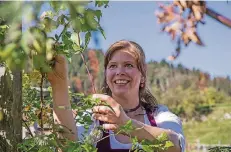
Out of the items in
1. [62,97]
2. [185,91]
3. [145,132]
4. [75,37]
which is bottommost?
[145,132]

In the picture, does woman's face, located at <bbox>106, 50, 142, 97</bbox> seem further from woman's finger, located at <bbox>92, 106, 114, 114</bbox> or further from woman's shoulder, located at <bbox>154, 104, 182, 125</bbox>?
woman's finger, located at <bbox>92, 106, 114, 114</bbox>

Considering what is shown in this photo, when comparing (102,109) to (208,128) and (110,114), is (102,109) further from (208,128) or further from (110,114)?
(208,128)

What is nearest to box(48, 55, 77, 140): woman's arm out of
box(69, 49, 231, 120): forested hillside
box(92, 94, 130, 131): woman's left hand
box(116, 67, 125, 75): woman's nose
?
box(92, 94, 130, 131): woman's left hand

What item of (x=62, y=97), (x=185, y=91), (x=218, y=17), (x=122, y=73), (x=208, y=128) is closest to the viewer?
(x=218, y=17)

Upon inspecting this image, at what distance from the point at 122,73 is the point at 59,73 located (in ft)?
1.80

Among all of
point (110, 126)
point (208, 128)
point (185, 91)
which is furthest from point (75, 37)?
point (185, 91)

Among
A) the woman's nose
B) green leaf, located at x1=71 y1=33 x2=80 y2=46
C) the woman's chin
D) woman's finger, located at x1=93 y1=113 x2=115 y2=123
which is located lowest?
woman's finger, located at x1=93 y1=113 x2=115 y2=123

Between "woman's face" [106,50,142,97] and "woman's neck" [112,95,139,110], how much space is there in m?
0.04

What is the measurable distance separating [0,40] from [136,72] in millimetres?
954

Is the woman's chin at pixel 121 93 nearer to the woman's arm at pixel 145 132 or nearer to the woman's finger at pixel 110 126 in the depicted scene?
the woman's arm at pixel 145 132

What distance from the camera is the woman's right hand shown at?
1.17 m

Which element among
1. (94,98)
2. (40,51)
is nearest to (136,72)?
(94,98)

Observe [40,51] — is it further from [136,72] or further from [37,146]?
[136,72]

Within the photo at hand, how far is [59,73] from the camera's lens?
4.00 feet
